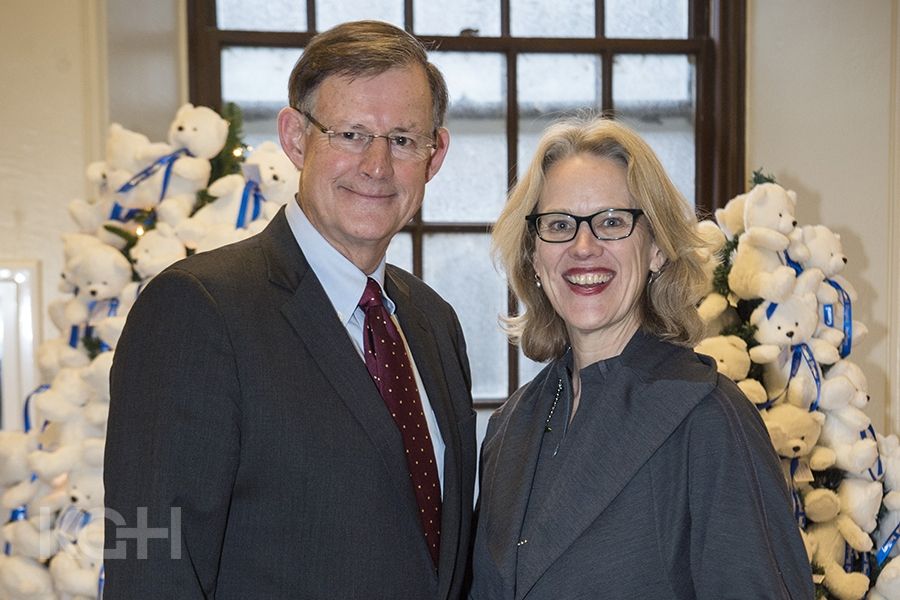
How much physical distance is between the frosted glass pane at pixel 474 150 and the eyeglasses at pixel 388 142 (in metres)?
2.12

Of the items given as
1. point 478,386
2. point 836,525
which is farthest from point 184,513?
point 478,386

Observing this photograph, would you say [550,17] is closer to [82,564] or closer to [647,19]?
[647,19]

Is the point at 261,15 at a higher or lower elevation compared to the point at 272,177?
higher

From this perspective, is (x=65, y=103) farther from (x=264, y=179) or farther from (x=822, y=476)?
(x=822, y=476)

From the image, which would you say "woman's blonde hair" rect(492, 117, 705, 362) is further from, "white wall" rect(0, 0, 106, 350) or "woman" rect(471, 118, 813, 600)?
"white wall" rect(0, 0, 106, 350)

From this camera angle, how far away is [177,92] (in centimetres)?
373

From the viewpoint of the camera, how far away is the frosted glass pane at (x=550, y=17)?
3875 millimetres

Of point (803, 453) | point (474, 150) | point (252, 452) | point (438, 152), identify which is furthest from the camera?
point (474, 150)

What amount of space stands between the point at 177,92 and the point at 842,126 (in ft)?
7.75

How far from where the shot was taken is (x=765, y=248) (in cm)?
260

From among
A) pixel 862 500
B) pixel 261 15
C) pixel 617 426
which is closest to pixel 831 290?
pixel 862 500

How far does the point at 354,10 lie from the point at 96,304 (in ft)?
5.42

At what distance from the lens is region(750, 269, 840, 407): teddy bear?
2.55 meters

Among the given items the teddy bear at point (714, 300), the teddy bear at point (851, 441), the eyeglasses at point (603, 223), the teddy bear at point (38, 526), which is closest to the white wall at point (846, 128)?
the teddy bear at point (851, 441)
